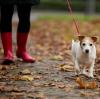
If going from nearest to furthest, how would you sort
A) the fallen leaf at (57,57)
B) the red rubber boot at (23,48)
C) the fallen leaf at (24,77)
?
the fallen leaf at (24,77)
the red rubber boot at (23,48)
the fallen leaf at (57,57)

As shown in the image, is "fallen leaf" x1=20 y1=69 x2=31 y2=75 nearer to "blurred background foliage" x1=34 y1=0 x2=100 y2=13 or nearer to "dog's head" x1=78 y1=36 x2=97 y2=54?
"dog's head" x1=78 y1=36 x2=97 y2=54

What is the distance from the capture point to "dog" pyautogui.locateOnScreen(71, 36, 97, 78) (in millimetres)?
7993

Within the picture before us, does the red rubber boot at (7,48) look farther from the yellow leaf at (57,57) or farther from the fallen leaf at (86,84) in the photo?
the fallen leaf at (86,84)

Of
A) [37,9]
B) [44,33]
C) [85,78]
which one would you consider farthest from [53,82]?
[37,9]

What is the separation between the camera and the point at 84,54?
8195mm

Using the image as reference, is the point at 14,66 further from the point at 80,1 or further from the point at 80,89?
the point at 80,1

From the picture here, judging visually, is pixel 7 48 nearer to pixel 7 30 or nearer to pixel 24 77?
pixel 7 30

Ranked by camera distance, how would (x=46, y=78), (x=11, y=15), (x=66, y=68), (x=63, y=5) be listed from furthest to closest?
(x=63, y=5) < (x=11, y=15) < (x=66, y=68) < (x=46, y=78)

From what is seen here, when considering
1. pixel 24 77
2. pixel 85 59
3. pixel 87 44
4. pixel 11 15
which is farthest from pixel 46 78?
pixel 11 15

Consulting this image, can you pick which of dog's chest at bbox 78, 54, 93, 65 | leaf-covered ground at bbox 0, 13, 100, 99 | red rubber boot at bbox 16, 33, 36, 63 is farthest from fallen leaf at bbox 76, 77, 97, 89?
red rubber boot at bbox 16, 33, 36, 63

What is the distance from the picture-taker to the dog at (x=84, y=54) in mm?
7993

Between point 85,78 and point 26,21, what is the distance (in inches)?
83.5

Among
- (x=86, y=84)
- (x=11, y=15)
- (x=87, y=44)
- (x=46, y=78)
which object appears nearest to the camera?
(x=86, y=84)

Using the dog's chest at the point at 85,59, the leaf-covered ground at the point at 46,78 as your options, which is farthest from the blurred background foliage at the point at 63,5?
the dog's chest at the point at 85,59
